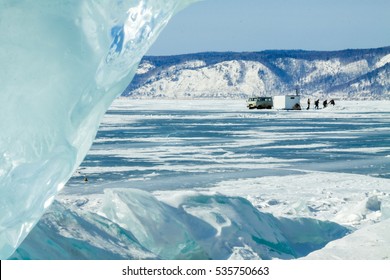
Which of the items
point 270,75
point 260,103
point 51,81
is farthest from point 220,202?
point 270,75

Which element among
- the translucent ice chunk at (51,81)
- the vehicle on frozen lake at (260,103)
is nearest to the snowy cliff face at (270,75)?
the vehicle on frozen lake at (260,103)

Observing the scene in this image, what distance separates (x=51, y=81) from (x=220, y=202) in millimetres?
3898

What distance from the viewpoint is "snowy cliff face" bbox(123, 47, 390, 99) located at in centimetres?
12731

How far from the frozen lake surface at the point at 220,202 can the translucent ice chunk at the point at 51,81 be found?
813 mm

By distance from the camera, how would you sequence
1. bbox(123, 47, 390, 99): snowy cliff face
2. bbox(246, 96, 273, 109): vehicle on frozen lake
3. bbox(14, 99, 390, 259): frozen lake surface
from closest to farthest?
bbox(14, 99, 390, 259): frozen lake surface < bbox(246, 96, 273, 109): vehicle on frozen lake < bbox(123, 47, 390, 99): snowy cliff face

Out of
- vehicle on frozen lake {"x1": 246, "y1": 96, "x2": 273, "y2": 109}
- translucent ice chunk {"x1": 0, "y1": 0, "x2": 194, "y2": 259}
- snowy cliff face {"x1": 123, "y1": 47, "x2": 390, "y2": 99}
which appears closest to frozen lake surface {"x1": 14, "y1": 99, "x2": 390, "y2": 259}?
translucent ice chunk {"x1": 0, "y1": 0, "x2": 194, "y2": 259}

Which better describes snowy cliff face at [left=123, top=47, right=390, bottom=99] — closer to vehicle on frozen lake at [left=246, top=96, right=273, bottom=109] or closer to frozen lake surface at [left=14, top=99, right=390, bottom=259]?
vehicle on frozen lake at [left=246, top=96, right=273, bottom=109]

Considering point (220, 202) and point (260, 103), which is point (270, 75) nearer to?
point (260, 103)

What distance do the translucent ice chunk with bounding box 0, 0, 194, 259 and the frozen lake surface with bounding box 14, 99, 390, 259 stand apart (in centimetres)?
81

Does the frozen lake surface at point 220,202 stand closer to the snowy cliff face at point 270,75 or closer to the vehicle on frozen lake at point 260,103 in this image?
the vehicle on frozen lake at point 260,103

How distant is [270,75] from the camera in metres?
141

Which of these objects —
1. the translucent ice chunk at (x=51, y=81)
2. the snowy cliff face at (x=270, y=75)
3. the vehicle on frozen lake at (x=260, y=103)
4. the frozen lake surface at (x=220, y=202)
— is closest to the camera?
the translucent ice chunk at (x=51, y=81)

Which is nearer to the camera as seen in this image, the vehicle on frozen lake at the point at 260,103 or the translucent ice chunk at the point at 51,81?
the translucent ice chunk at the point at 51,81

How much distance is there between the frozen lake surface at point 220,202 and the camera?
557 cm
